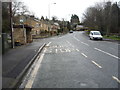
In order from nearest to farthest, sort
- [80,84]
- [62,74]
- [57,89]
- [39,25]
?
[57,89]
[80,84]
[62,74]
[39,25]

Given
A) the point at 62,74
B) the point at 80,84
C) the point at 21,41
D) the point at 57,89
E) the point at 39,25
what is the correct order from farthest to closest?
the point at 39,25 < the point at 21,41 < the point at 62,74 < the point at 80,84 < the point at 57,89

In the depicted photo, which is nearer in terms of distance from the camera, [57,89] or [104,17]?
[57,89]

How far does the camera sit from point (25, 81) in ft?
20.2

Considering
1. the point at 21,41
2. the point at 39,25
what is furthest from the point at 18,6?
the point at 39,25

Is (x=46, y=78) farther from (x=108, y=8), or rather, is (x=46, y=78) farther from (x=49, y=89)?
(x=108, y=8)

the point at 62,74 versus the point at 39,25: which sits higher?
the point at 39,25

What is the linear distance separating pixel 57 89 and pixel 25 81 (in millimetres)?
1573

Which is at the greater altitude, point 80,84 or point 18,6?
point 18,6

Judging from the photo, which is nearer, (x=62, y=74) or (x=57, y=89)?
(x=57, y=89)

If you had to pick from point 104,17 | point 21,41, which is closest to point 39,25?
point 104,17

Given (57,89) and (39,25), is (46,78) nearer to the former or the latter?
(57,89)

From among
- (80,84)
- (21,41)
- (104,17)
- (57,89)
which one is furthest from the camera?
(104,17)

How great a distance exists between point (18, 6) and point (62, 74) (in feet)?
129

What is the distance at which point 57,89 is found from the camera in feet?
16.9
